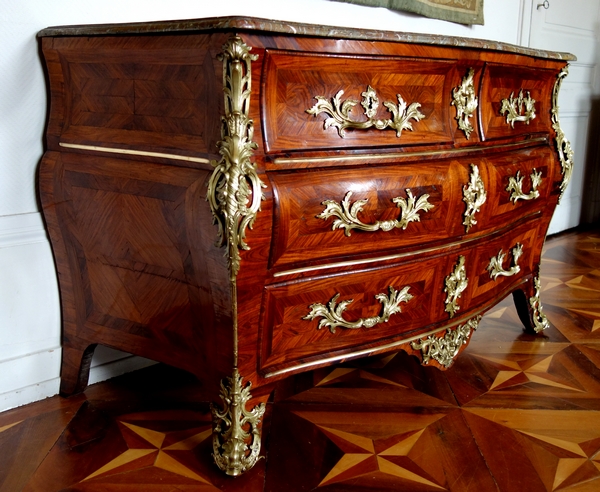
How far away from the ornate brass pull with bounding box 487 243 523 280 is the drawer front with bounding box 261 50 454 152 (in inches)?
17.1

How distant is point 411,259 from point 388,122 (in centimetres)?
31

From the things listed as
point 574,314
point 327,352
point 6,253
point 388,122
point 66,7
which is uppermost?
point 66,7

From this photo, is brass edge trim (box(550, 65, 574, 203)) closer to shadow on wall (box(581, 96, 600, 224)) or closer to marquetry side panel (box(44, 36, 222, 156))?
marquetry side panel (box(44, 36, 222, 156))

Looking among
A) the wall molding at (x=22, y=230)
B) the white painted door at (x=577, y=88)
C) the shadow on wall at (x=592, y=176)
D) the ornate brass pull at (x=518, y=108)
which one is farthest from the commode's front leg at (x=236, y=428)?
the shadow on wall at (x=592, y=176)

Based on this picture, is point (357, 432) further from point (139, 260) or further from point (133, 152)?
point (133, 152)

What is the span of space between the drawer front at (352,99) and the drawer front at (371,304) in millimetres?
274

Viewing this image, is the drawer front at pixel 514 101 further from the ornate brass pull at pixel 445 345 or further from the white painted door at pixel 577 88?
the white painted door at pixel 577 88

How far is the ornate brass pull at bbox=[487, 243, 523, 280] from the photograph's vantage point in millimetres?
1620

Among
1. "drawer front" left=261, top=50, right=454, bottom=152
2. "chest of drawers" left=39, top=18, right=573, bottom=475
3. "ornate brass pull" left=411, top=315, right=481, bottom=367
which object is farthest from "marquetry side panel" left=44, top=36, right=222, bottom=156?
"ornate brass pull" left=411, top=315, right=481, bottom=367

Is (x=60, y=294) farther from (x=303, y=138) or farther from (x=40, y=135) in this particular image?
(x=303, y=138)

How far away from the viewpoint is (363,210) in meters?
1.21

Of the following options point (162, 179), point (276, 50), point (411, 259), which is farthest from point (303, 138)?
point (411, 259)

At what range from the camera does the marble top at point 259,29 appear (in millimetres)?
976

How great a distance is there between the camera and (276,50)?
3.40 ft
